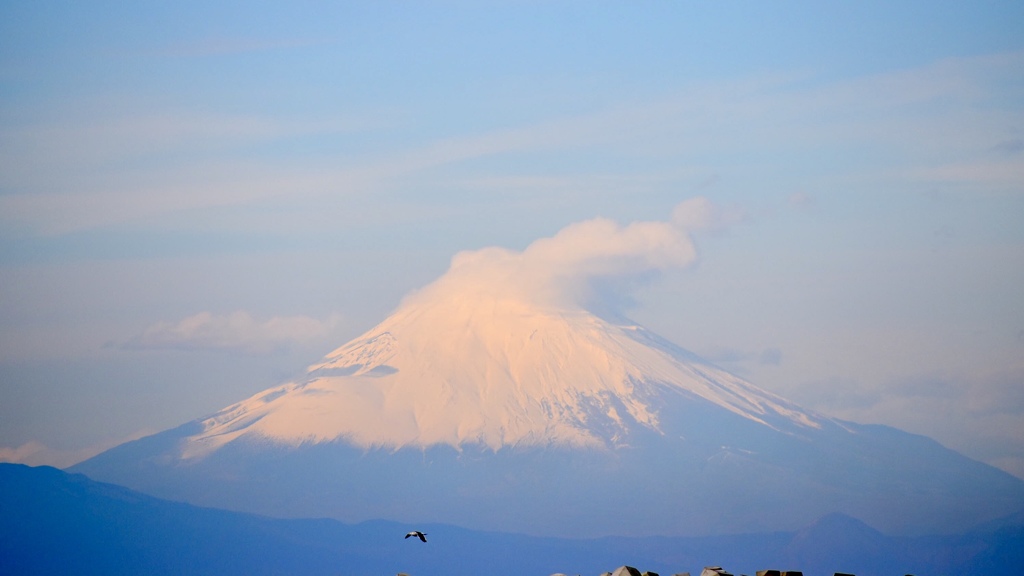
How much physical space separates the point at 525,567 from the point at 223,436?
38.4 meters

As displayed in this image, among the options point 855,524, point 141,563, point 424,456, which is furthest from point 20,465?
point 855,524

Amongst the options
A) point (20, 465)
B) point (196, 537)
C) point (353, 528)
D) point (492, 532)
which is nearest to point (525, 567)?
point (492, 532)

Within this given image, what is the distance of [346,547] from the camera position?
5310 inches

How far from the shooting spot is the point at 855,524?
455 feet

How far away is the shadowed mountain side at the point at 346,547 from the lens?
13000cm

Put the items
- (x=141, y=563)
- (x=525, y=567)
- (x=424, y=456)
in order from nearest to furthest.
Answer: (x=525, y=567) < (x=141, y=563) < (x=424, y=456)

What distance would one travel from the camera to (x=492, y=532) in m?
135

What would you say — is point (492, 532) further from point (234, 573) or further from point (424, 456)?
point (234, 573)

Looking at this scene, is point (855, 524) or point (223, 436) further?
point (223, 436)

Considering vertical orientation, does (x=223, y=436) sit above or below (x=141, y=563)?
above

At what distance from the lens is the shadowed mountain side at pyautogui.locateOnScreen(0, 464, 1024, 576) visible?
130000 millimetres

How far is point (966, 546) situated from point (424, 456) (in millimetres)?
53751

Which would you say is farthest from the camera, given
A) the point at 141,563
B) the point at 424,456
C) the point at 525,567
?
the point at 424,456

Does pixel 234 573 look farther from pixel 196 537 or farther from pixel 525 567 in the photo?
pixel 525 567
